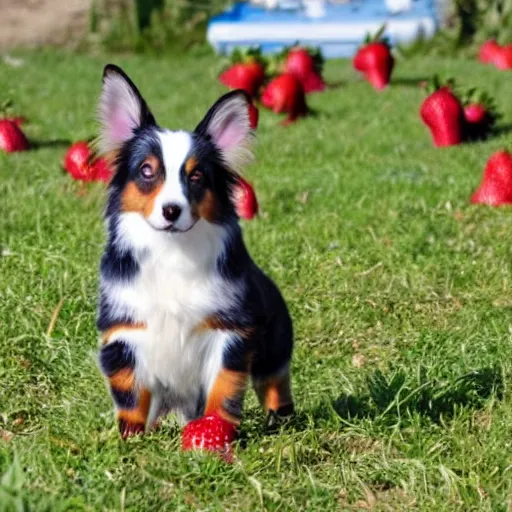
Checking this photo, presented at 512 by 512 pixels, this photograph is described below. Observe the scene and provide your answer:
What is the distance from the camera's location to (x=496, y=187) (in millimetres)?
7352

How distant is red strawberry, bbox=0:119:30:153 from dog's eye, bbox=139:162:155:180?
5.90 metres

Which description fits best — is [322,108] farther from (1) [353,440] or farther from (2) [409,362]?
(1) [353,440]

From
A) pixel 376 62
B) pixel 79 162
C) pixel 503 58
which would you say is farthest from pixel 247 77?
pixel 503 58

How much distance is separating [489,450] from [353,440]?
1.52 feet

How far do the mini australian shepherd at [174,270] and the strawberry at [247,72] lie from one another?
7.68 metres

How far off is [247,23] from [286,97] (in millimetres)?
5687

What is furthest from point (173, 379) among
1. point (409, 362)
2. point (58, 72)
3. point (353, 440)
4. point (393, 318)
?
point (58, 72)

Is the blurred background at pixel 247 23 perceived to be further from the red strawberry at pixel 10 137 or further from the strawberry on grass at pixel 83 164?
the strawberry on grass at pixel 83 164

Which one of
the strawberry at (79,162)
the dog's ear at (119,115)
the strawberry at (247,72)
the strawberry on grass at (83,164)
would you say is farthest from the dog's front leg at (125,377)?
the strawberry at (247,72)

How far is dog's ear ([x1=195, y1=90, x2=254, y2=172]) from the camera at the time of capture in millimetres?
3766

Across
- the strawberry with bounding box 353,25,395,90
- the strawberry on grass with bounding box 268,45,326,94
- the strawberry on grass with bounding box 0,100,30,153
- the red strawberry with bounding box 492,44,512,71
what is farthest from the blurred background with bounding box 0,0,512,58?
the strawberry on grass with bounding box 0,100,30,153

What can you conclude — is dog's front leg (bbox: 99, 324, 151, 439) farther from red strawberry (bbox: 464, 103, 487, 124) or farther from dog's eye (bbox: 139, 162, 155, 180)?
red strawberry (bbox: 464, 103, 487, 124)

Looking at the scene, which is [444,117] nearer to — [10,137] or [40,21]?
[10,137]

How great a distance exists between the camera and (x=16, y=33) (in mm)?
17172
